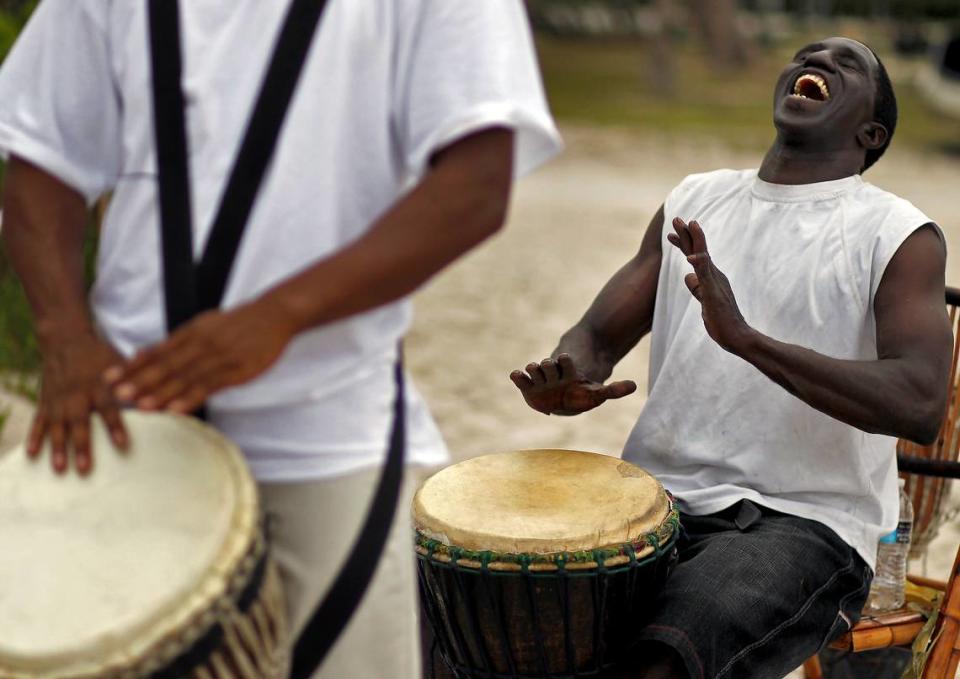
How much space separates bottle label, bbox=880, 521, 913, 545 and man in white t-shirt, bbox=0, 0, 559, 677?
5.02 ft

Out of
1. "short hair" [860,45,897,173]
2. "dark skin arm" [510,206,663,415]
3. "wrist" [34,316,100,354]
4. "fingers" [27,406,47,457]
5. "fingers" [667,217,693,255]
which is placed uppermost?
"wrist" [34,316,100,354]

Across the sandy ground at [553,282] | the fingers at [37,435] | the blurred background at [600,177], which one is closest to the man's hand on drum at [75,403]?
the fingers at [37,435]

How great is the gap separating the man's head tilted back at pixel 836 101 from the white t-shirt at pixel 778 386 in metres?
0.09

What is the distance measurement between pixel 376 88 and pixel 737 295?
129cm

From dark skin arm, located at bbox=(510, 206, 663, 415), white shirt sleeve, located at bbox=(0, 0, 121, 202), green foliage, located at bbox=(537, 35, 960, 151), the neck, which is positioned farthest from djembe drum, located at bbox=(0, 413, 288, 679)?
green foliage, located at bbox=(537, 35, 960, 151)

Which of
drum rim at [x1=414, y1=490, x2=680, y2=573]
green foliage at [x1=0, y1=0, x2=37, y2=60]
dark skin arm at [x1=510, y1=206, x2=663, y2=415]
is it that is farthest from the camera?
green foliage at [x1=0, y1=0, x2=37, y2=60]

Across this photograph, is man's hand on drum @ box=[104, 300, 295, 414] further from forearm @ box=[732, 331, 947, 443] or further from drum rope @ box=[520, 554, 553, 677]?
forearm @ box=[732, 331, 947, 443]

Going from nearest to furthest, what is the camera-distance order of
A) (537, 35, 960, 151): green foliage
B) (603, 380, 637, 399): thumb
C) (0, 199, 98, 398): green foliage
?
(603, 380, 637, 399): thumb < (0, 199, 98, 398): green foliage < (537, 35, 960, 151): green foliage

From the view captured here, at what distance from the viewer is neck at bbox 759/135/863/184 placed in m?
2.60

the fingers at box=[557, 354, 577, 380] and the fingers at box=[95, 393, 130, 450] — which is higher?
the fingers at box=[95, 393, 130, 450]

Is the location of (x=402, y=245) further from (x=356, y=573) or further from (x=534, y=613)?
(x=534, y=613)

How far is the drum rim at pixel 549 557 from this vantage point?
2141 mm

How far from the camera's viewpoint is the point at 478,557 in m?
2.17

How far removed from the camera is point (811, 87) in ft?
8.61
